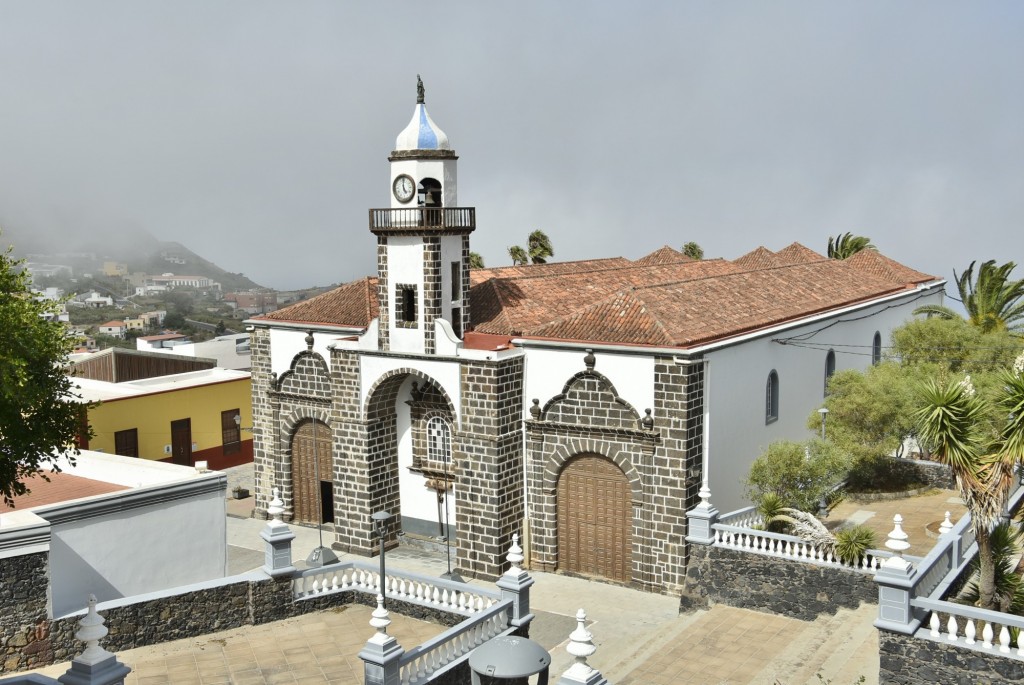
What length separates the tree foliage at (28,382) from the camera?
15984 millimetres

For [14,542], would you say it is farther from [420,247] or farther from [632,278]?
[632,278]

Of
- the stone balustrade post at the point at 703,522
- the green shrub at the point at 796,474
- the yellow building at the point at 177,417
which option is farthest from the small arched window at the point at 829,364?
the yellow building at the point at 177,417

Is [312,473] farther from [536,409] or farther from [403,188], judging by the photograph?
[403,188]

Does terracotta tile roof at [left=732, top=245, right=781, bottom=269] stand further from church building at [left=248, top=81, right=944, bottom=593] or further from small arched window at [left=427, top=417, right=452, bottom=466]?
small arched window at [left=427, top=417, right=452, bottom=466]

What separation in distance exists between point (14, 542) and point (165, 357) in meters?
26.6

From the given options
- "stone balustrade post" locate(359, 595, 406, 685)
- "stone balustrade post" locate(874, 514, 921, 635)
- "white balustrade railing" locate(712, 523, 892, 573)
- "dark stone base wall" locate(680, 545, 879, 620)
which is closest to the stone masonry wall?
"stone balustrade post" locate(359, 595, 406, 685)

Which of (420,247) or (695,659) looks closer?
(695,659)

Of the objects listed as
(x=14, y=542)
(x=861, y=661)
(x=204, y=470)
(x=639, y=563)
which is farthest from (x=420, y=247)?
(x=861, y=661)

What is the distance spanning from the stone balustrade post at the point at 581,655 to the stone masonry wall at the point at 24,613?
11061 millimetres

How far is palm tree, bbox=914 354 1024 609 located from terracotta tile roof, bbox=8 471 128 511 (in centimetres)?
1762

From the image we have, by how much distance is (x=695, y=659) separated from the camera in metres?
20.7

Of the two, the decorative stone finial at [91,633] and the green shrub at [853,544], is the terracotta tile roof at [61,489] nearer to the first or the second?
the decorative stone finial at [91,633]

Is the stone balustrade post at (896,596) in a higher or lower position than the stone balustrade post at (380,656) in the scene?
higher

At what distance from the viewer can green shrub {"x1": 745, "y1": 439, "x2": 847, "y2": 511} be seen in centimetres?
2548
